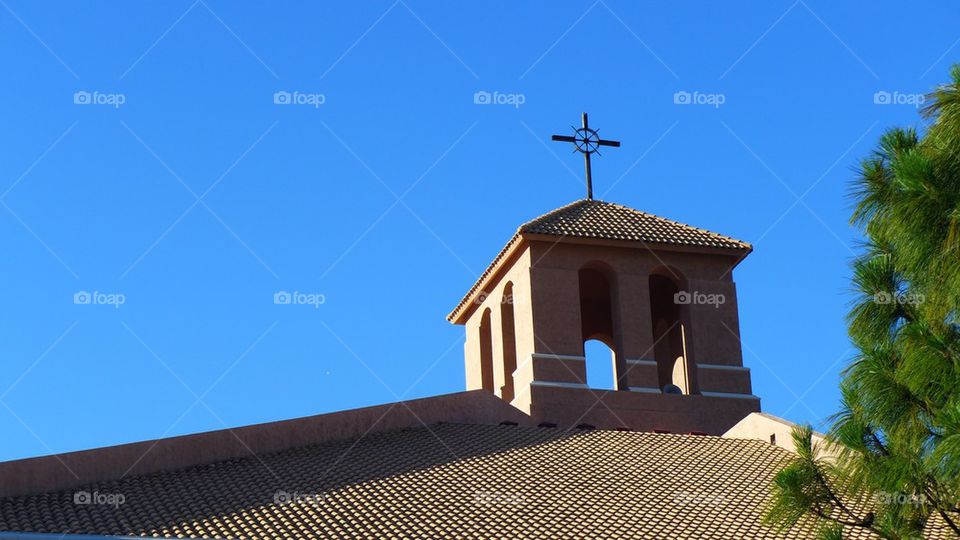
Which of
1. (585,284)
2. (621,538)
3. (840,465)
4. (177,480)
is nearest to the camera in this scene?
(840,465)

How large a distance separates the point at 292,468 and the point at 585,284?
311 inches

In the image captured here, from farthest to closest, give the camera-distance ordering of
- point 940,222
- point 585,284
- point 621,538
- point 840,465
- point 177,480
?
point 585,284, point 177,480, point 621,538, point 840,465, point 940,222

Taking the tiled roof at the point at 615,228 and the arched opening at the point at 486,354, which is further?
the arched opening at the point at 486,354

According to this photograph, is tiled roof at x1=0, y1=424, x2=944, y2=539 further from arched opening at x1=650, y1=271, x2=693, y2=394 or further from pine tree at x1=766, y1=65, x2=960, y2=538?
pine tree at x1=766, y1=65, x2=960, y2=538

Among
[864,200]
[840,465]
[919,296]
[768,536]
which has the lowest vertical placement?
[768,536]

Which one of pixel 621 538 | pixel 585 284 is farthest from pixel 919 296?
pixel 585 284

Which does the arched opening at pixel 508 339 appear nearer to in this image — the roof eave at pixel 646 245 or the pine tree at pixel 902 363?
the roof eave at pixel 646 245

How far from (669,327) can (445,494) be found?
8.43m

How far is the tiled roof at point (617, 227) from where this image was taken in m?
21.9

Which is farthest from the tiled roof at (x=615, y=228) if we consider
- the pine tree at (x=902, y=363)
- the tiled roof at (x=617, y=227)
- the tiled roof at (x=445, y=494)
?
the pine tree at (x=902, y=363)

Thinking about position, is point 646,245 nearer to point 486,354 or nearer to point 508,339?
point 508,339

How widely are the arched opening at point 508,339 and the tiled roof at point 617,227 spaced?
134cm

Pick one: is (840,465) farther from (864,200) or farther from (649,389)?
(649,389)

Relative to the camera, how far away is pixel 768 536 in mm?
15477
